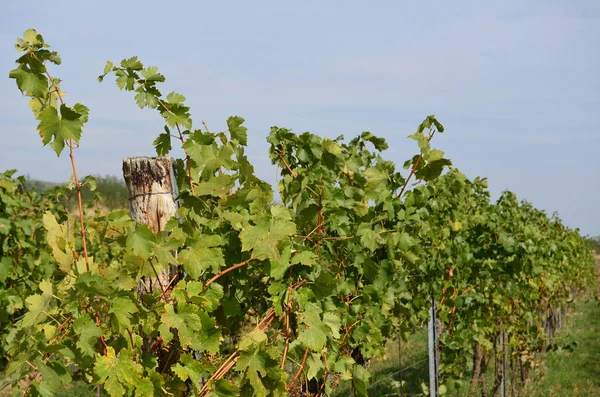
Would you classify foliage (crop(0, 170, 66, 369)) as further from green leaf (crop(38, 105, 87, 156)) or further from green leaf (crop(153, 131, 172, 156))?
green leaf (crop(38, 105, 87, 156))

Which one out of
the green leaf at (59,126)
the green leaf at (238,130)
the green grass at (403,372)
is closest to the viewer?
the green leaf at (59,126)

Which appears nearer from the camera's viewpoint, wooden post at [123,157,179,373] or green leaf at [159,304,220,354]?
green leaf at [159,304,220,354]

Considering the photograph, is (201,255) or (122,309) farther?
(201,255)

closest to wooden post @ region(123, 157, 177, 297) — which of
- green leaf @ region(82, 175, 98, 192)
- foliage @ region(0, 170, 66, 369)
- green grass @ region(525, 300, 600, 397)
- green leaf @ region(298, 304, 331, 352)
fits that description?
green leaf @ region(82, 175, 98, 192)

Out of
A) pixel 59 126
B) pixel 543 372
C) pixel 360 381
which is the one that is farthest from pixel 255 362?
pixel 543 372

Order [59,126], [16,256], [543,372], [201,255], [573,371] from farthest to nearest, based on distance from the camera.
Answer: [573,371], [543,372], [16,256], [201,255], [59,126]

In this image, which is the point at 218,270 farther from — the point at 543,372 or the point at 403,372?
the point at 403,372

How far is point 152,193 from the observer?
8.82 ft

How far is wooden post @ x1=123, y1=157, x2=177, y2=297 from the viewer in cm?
267

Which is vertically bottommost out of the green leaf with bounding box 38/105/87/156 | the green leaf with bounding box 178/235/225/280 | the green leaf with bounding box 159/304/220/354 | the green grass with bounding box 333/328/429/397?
the green grass with bounding box 333/328/429/397

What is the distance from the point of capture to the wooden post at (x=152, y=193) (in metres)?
2.67

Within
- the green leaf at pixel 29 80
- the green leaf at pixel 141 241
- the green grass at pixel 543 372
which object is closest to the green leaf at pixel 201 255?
the green leaf at pixel 141 241

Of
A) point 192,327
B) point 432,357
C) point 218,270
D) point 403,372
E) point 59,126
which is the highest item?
point 59,126

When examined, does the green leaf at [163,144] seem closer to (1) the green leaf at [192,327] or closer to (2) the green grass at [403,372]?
(1) the green leaf at [192,327]
